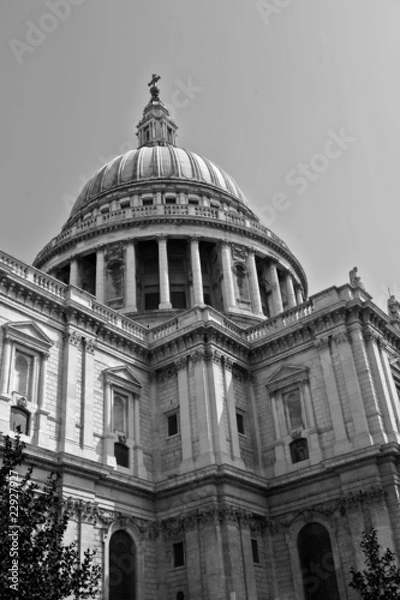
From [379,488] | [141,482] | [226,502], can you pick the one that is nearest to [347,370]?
[379,488]

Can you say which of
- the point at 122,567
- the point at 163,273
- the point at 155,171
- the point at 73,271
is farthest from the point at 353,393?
the point at 155,171

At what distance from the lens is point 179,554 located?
3030 centimetres

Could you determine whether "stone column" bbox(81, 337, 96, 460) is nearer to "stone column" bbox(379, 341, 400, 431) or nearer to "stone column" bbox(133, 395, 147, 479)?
"stone column" bbox(133, 395, 147, 479)

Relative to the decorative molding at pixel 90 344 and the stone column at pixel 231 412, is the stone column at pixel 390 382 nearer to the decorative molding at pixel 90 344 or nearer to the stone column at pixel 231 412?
the stone column at pixel 231 412

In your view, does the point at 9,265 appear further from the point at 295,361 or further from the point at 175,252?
the point at 175,252

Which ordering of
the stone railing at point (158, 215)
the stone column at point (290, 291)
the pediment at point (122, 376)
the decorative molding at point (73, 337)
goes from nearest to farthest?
the decorative molding at point (73, 337), the pediment at point (122, 376), the stone railing at point (158, 215), the stone column at point (290, 291)

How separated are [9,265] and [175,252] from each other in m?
23.2

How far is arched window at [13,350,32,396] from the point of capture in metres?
28.6

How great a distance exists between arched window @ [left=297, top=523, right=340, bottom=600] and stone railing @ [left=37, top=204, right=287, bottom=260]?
27.9m

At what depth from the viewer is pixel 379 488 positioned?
28.4 metres

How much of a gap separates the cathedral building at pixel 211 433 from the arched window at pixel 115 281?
13.3 meters

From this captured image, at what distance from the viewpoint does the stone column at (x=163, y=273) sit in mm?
47375

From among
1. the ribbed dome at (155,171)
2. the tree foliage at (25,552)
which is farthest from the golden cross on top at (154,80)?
the tree foliage at (25,552)

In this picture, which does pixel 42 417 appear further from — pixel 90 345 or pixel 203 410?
pixel 203 410
